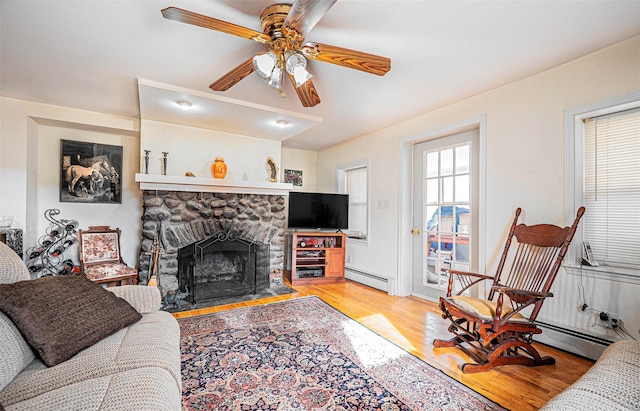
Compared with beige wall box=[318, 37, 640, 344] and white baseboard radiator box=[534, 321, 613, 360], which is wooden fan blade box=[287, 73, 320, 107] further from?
white baseboard radiator box=[534, 321, 613, 360]

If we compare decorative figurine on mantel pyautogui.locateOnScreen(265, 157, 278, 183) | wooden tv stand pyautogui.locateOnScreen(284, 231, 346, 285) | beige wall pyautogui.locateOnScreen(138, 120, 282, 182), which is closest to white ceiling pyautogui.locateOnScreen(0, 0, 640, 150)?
beige wall pyautogui.locateOnScreen(138, 120, 282, 182)

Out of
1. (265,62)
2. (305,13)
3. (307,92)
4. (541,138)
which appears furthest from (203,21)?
(541,138)

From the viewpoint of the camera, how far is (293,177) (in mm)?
5535

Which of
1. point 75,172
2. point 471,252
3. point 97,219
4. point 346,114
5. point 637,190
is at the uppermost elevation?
point 346,114

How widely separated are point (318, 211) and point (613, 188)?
3430 millimetres

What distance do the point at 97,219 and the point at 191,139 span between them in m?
1.66

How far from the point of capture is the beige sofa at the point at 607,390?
3.06ft

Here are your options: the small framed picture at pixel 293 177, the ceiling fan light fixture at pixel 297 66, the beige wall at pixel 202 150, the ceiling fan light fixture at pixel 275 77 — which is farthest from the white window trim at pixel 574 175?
the small framed picture at pixel 293 177

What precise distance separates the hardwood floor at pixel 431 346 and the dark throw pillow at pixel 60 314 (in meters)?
1.68

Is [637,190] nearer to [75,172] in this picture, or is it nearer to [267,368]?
[267,368]

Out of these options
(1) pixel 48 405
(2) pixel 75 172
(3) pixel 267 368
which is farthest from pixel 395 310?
(2) pixel 75 172

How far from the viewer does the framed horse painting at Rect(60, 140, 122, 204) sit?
12.0 feet

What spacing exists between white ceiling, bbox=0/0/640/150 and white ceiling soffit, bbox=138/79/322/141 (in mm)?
22

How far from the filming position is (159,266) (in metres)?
3.46
